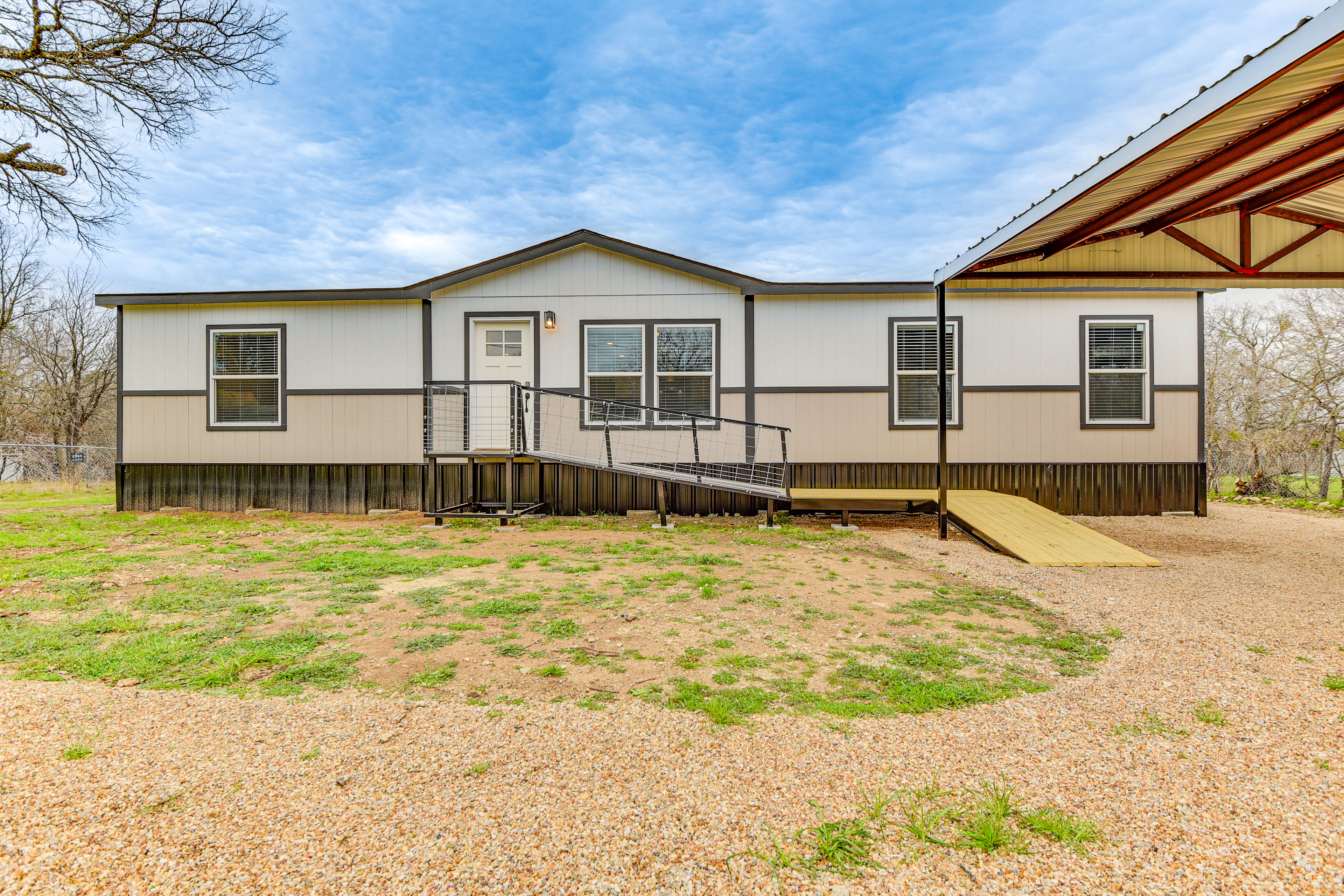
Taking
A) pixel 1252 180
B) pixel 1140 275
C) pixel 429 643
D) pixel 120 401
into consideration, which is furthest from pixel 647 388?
pixel 120 401

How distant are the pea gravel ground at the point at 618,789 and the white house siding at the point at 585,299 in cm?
612

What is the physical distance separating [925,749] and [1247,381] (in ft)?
45.0

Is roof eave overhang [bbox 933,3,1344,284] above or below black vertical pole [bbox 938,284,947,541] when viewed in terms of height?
above

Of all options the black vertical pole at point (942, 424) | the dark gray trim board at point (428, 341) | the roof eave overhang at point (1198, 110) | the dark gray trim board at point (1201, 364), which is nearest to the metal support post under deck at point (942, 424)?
the black vertical pole at point (942, 424)

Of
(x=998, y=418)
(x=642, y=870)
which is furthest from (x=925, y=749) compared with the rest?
(x=998, y=418)

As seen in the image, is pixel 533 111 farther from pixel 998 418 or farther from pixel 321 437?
pixel 998 418

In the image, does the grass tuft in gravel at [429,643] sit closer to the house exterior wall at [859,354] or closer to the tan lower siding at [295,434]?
the house exterior wall at [859,354]

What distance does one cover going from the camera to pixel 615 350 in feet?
26.8

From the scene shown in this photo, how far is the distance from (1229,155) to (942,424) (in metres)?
3.07

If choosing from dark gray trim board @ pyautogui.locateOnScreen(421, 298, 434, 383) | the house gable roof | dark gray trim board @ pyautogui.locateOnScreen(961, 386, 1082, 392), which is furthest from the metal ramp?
dark gray trim board @ pyautogui.locateOnScreen(961, 386, 1082, 392)

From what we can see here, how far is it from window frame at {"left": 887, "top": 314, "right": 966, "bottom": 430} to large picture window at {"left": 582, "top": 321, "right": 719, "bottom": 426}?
7.99ft

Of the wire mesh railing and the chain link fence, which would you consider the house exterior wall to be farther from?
the chain link fence

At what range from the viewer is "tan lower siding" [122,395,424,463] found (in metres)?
8.32

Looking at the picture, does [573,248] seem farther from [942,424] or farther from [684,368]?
[942,424]
